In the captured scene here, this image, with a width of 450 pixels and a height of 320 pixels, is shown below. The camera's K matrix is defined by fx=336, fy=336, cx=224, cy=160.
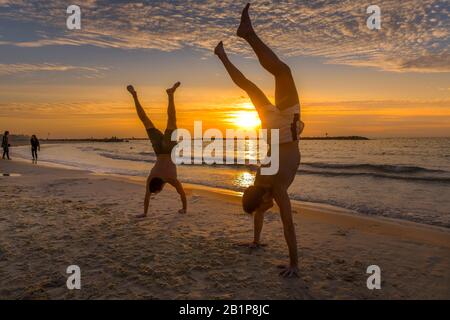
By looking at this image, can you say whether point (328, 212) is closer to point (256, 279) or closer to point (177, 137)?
point (177, 137)

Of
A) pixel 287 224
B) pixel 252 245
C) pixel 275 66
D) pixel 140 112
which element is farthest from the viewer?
pixel 140 112

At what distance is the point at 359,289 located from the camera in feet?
14.7

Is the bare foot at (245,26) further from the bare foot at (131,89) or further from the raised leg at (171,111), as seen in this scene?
the bare foot at (131,89)

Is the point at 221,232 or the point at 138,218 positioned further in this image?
the point at 138,218

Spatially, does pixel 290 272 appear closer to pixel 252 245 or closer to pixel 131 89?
pixel 252 245

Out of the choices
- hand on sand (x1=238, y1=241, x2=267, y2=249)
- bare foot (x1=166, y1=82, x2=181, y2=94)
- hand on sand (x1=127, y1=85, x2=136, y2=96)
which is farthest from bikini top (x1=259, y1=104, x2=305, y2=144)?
hand on sand (x1=127, y1=85, x2=136, y2=96)

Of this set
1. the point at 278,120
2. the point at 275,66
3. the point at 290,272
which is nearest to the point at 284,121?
the point at 278,120

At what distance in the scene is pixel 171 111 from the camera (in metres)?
8.72

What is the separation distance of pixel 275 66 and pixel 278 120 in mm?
738

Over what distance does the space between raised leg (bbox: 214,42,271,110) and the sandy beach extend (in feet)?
8.32

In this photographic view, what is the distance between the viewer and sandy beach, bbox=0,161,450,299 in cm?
443

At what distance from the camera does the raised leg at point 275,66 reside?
4.38m
